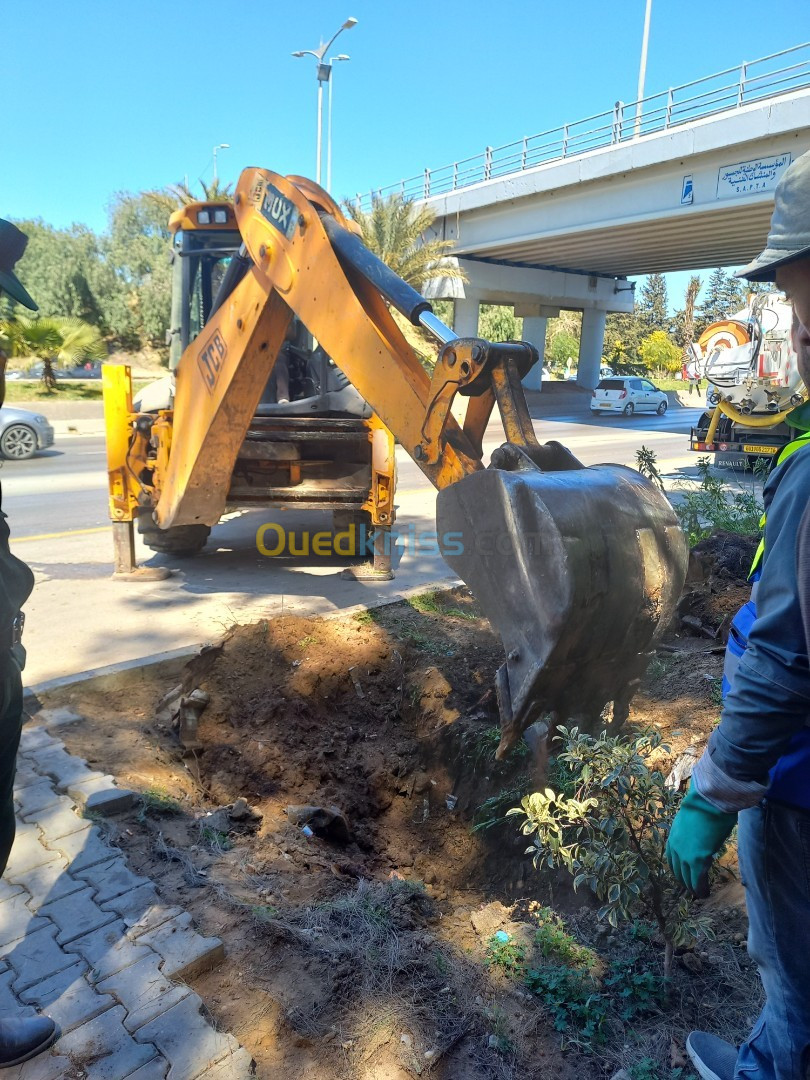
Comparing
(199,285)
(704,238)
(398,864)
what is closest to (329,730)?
(398,864)

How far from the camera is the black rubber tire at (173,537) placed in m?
7.66

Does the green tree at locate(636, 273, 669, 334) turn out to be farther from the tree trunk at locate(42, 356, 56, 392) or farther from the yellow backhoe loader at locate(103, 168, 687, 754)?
the yellow backhoe loader at locate(103, 168, 687, 754)

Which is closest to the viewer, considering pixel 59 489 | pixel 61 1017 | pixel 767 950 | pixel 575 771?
pixel 767 950

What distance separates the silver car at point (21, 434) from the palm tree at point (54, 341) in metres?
6.94

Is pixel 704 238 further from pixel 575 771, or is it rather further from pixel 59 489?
pixel 575 771

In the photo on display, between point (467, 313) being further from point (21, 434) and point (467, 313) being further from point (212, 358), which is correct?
point (212, 358)

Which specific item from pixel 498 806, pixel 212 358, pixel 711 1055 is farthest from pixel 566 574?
pixel 212 358

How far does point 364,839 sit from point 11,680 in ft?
7.55

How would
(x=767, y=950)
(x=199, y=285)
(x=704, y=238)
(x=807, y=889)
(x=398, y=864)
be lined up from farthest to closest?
(x=704, y=238)
(x=199, y=285)
(x=398, y=864)
(x=767, y=950)
(x=807, y=889)

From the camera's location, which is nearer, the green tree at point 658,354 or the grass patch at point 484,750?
the grass patch at point 484,750

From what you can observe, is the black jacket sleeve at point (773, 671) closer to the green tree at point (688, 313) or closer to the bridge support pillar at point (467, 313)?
the bridge support pillar at point (467, 313)

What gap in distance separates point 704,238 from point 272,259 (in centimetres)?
2436

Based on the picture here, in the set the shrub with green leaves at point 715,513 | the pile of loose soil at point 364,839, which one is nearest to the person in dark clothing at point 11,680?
the pile of loose soil at point 364,839

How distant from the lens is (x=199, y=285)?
23.6ft
